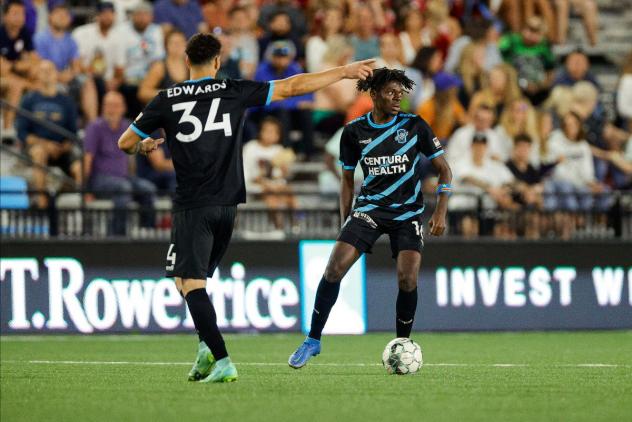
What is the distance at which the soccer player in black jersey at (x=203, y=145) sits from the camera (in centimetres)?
860

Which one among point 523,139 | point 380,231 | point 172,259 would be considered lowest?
point 172,259

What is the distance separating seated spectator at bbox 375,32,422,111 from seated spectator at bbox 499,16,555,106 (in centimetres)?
197

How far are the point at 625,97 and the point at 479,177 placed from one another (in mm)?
4158

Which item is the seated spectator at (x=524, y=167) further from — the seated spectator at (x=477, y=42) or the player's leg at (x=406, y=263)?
the player's leg at (x=406, y=263)

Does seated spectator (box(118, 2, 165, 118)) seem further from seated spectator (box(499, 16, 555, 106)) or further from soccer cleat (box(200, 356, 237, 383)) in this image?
soccer cleat (box(200, 356, 237, 383))

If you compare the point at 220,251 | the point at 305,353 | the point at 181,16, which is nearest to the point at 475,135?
the point at 181,16

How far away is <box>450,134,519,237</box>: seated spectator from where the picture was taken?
1634 cm

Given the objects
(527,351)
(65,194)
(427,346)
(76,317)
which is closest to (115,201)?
(65,194)

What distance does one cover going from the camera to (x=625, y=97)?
65.4 ft

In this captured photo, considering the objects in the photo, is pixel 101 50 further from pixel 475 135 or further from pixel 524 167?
pixel 524 167

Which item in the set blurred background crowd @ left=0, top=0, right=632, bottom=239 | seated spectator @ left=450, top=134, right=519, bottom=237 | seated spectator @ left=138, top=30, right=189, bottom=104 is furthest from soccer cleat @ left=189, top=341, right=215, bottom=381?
seated spectator @ left=138, top=30, right=189, bottom=104

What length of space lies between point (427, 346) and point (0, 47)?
25.4 ft

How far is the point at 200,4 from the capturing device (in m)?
19.7

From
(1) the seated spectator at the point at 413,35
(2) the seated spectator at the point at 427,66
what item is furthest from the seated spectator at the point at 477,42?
(2) the seated spectator at the point at 427,66
